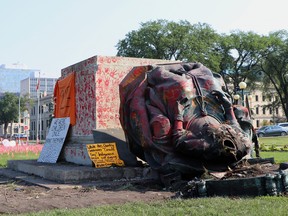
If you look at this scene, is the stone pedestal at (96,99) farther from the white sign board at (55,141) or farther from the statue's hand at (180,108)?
the statue's hand at (180,108)

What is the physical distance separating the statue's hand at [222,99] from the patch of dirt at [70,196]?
6.79ft

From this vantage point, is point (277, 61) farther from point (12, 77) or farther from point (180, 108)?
point (12, 77)

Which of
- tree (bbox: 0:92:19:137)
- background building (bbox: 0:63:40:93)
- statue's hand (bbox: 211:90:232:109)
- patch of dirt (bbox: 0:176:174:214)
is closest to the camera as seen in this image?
patch of dirt (bbox: 0:176:174:214)

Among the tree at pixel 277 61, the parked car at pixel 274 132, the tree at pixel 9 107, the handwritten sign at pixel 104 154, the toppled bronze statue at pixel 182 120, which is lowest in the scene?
the parked car at pixel 274 132

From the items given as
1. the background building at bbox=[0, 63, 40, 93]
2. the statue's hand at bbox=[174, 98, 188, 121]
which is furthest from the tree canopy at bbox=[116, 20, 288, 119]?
the background building at bbox=[0, 63, 40, 93]

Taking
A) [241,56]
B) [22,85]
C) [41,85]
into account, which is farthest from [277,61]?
[22,85]

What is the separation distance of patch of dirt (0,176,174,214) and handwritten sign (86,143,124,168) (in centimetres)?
152

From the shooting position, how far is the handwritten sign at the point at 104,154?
9828mm

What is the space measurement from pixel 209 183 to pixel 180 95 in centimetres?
209

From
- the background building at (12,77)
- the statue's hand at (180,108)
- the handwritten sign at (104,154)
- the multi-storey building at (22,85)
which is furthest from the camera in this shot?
the background building at (12,77)

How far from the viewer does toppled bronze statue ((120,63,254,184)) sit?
7.53m

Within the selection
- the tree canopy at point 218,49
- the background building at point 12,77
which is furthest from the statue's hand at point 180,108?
the background building at point 12,77

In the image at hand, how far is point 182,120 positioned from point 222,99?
110 centimetres

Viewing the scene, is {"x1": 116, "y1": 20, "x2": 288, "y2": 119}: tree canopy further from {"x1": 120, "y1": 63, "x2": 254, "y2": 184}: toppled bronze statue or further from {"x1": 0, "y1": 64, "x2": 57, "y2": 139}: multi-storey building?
{"x1": 0, "y1": 64, "x2": 57, "y2": 139}: multi-storey building
